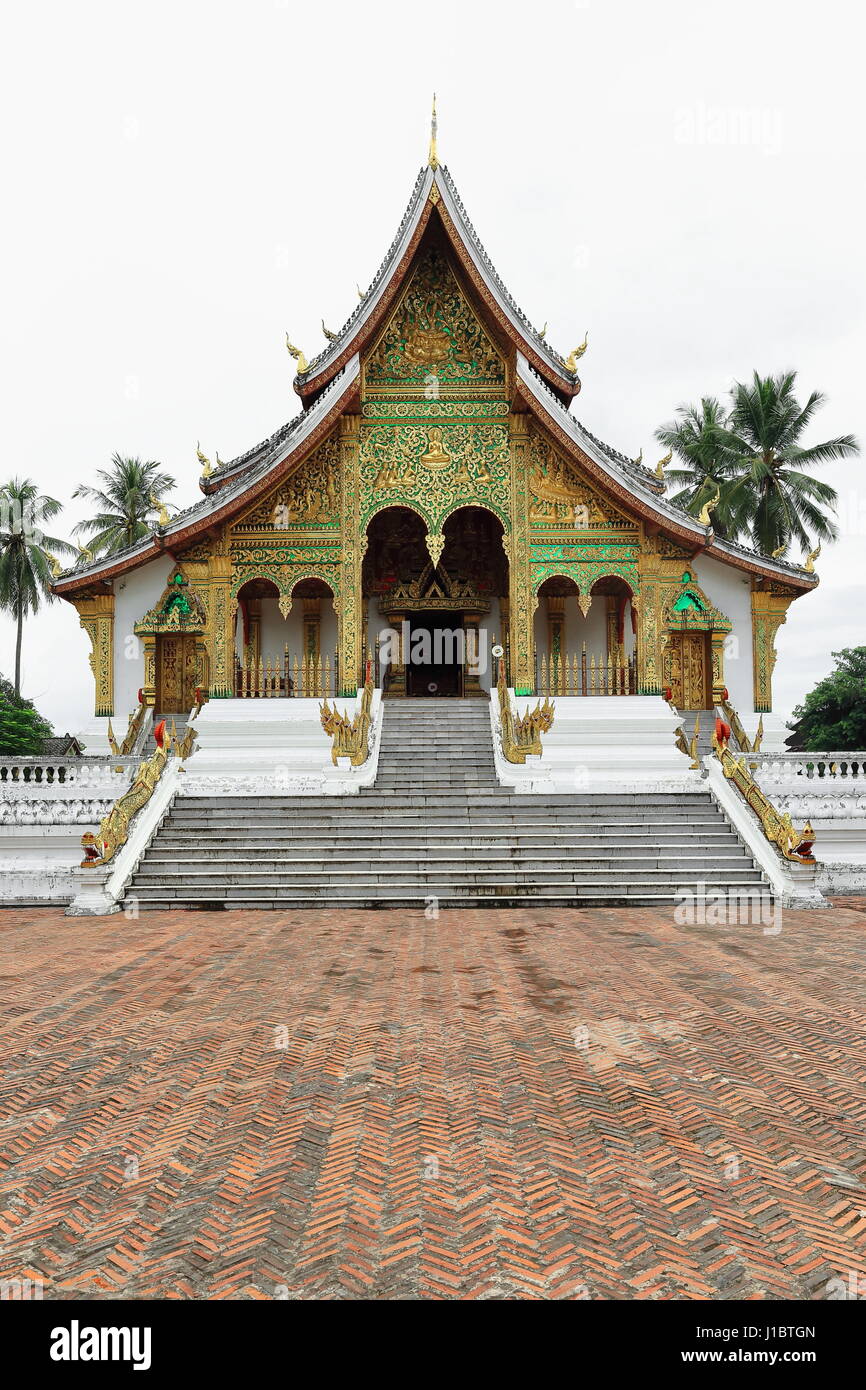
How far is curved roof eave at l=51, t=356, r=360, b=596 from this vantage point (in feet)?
60.3

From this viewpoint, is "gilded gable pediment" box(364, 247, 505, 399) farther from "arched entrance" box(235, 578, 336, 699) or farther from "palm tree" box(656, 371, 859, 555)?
"palm tree" box(656, 371, 859, 555)

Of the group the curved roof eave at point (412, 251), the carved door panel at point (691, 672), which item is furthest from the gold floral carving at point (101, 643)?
the carved door panel at point (691, 672)

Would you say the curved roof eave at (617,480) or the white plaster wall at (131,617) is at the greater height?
the curved roof eave at (617,480)

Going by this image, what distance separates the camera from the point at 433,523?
63.1 feet

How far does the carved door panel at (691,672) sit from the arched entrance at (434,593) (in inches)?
197

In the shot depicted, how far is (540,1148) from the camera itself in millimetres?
4000

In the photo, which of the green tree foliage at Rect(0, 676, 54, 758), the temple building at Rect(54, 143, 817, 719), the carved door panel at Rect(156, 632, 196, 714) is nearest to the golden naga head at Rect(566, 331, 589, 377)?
the temple building at Rect(54, 143, 817, 719)

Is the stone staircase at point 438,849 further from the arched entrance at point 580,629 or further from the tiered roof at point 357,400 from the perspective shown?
the arched entrance at point 580,629

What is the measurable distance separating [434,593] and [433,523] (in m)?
3.24

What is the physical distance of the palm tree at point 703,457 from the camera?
2952cm

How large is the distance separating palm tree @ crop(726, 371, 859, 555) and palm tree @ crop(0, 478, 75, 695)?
97.9 ft

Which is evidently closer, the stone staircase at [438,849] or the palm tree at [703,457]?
the stone staircase at [438,849]

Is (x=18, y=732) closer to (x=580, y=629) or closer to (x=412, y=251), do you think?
(x=580, y=629)
